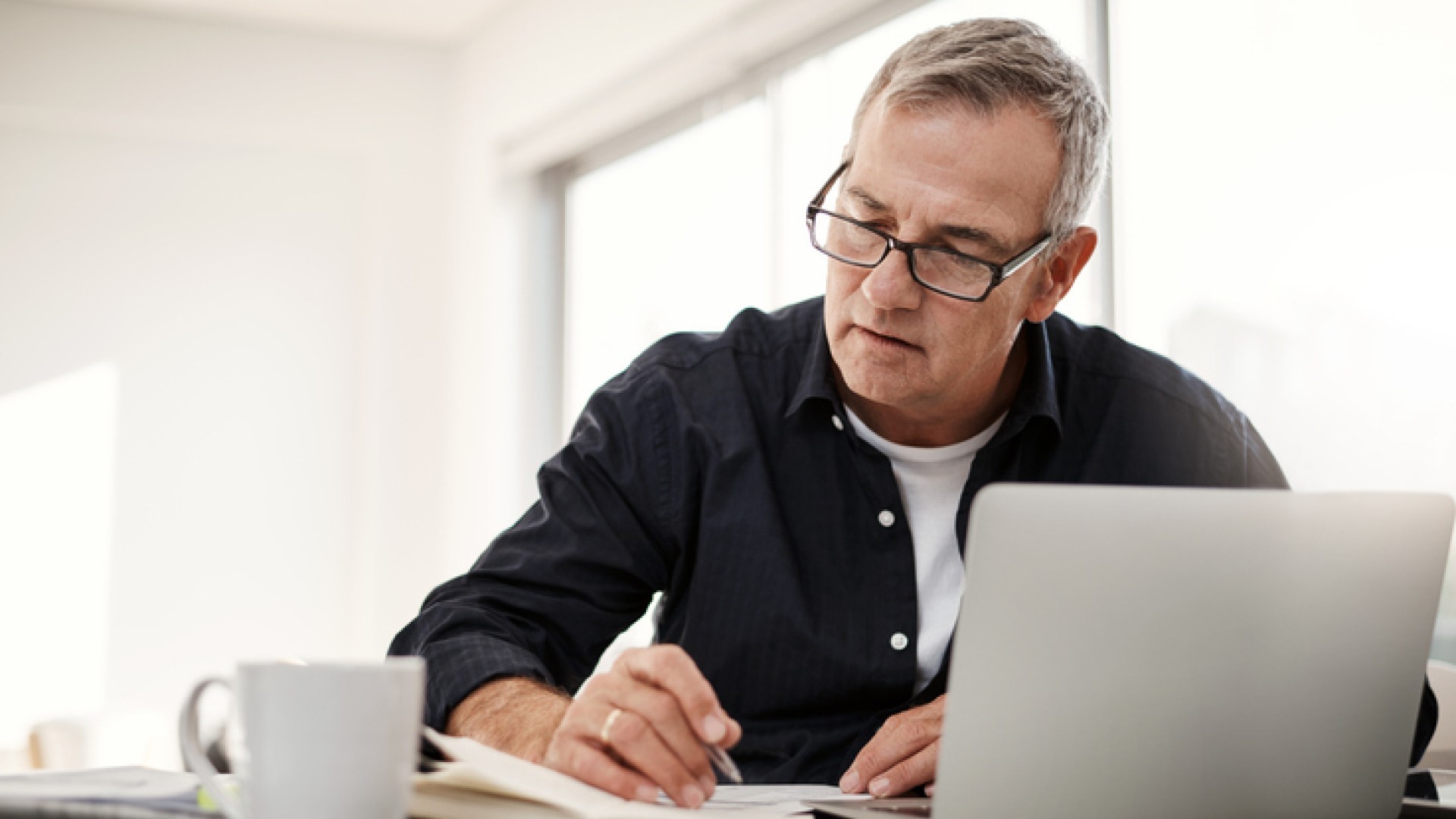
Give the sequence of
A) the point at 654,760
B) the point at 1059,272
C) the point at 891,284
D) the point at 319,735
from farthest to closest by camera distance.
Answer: the point at 1059,272 < the point at 891,284 < the point at 654,760 < the point at 319,735

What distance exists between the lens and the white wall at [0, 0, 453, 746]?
4.55 meters

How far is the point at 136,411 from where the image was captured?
4.65 meters

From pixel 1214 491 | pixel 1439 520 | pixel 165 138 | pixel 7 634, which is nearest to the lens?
pixel 1214 491

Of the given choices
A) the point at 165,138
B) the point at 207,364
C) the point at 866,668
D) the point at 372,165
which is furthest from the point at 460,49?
the point at 866,668

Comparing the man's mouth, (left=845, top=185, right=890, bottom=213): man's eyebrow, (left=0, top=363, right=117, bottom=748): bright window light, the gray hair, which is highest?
the gray hair

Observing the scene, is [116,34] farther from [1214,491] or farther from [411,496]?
[1214,491]

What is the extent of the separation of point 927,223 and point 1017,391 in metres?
0.26

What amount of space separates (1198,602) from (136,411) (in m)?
4.53

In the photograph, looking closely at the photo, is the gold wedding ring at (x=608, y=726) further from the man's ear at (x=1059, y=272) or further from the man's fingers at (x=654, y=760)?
the man's ear at (x=1059, y=272)

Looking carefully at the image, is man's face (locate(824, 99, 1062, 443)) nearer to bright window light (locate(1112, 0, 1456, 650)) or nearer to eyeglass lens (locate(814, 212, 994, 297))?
eyeglass lens (locate(814, 212, 994, 297))

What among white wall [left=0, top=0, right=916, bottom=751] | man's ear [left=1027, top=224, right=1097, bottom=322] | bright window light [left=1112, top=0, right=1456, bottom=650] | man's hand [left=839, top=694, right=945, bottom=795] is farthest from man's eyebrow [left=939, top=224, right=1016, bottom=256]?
white wall [left=0, top=0, right=916, bottom=751]

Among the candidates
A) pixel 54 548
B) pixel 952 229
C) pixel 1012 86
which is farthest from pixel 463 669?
pixel 54 548

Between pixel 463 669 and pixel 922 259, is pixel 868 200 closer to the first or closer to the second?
pixel 922 259

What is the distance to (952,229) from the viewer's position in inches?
54.0
